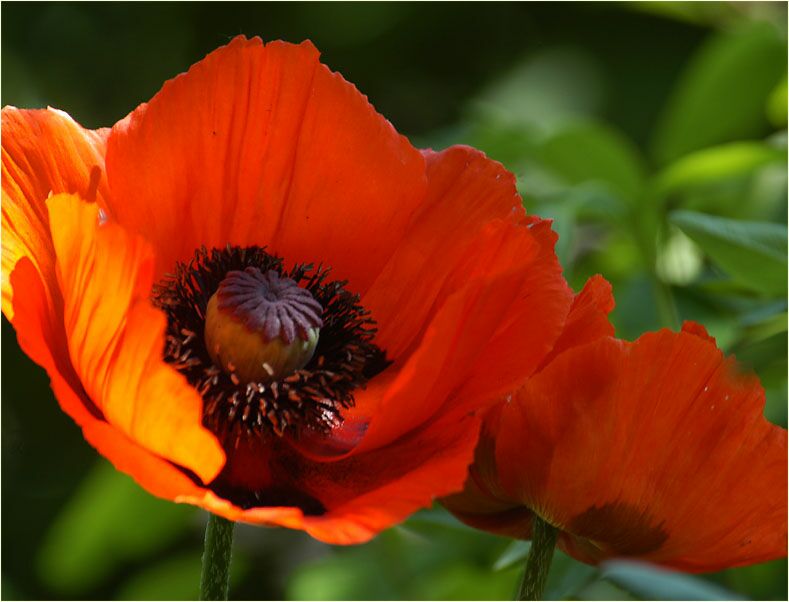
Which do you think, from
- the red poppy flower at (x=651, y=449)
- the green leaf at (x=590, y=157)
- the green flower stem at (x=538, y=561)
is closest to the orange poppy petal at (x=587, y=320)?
the red poppy flower at (x=651, y=449)

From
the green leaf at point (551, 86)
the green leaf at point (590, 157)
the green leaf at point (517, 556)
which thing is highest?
the green leaf at point (590, 157)

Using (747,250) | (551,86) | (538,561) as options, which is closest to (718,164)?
(747,250)

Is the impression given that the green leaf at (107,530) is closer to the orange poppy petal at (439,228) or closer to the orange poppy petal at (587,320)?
the orange poppy petal at (439,228)

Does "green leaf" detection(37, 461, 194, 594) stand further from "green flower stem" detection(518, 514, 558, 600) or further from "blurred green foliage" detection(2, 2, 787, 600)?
"green flower stem" detection(518, 514, 558, 600)

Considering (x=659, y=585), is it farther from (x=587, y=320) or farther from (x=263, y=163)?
(x=263, y=163)

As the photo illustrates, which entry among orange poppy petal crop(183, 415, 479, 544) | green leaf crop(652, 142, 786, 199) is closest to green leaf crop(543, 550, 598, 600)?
orange poppy petal crop(183, 415, 479, 544)

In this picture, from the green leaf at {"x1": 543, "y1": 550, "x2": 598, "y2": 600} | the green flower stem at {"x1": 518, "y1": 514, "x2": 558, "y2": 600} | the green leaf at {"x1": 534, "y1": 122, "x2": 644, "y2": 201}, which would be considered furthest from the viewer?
the green leaf at {"x1": 534, "y1": 122, "x2": 644, "y2": 201}
